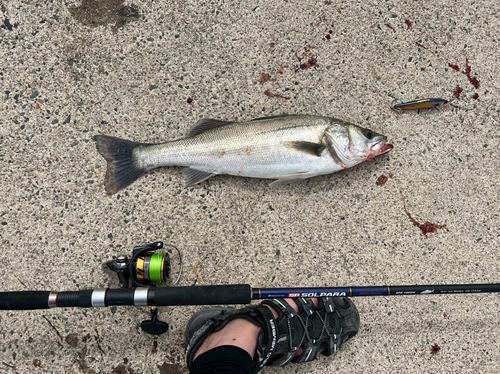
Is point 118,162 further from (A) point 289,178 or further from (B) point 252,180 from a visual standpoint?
(A) point 289,178

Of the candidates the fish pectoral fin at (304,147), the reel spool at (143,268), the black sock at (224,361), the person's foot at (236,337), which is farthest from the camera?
the fish pectoral fin at (304,147)

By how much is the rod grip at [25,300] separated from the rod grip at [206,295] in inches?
27.9

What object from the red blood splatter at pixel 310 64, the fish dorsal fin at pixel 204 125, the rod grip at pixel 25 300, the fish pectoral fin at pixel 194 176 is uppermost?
the red blood splatter at pixel 310 64

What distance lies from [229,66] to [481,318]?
3163mm

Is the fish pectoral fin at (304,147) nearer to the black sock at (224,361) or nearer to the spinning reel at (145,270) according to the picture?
the spinning reel at (145,270)

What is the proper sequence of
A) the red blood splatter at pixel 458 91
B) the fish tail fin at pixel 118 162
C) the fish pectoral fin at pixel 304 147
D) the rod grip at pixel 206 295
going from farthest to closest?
the red blood splatter at pixel 458 91, the fish tail fin at pixel 118 162, the fish pectoral fin at pixel 304 147, the rod grip at pixel 206 295

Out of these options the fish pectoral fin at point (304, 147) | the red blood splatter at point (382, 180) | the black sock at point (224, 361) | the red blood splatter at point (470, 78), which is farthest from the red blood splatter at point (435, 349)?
the red blood splatter at point (470, 78)

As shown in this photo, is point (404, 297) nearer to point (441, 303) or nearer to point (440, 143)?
point (441, 303)

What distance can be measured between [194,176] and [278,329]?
1.39 metres

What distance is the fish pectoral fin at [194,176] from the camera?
280cm

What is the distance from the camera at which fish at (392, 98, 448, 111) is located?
2.93 m

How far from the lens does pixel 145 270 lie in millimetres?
2572

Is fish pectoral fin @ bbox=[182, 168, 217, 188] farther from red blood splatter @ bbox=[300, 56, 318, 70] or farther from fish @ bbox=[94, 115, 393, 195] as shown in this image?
red blood splatter @ bbox=[300, 56, 318, 70]

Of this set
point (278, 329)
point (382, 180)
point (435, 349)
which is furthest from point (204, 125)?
point (435, 349)
